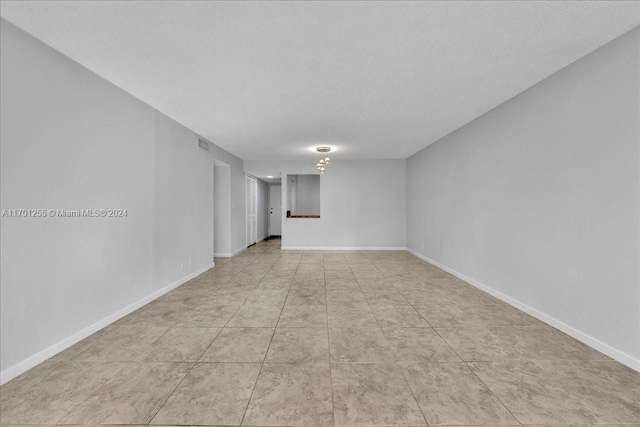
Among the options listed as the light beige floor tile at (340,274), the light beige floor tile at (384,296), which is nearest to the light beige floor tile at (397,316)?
the light beige floor tile at (384,296)

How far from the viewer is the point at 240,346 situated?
8.21 ft

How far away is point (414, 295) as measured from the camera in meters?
3.96

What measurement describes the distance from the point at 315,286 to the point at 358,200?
4109 mm

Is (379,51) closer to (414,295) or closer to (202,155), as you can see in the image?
(414,295)

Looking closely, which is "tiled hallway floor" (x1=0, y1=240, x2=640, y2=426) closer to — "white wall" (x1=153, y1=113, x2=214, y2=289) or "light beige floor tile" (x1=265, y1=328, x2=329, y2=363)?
"light beige floor tile" (x1=265, y1=328, x2=329, y2=363)

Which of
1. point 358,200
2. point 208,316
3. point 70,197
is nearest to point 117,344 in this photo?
point 208,316

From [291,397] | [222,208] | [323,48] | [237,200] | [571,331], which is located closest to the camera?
[291,397]

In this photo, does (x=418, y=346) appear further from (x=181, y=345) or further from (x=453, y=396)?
(x=181, y=345)

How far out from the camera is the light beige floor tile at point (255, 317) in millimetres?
2971

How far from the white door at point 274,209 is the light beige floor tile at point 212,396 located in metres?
9.63

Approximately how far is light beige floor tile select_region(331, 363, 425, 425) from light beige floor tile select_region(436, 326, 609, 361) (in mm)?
764

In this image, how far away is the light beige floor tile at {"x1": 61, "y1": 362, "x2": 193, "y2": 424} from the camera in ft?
5.43

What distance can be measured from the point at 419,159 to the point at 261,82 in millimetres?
4978

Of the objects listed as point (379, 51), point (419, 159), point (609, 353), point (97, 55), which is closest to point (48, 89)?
point (97, 55)
